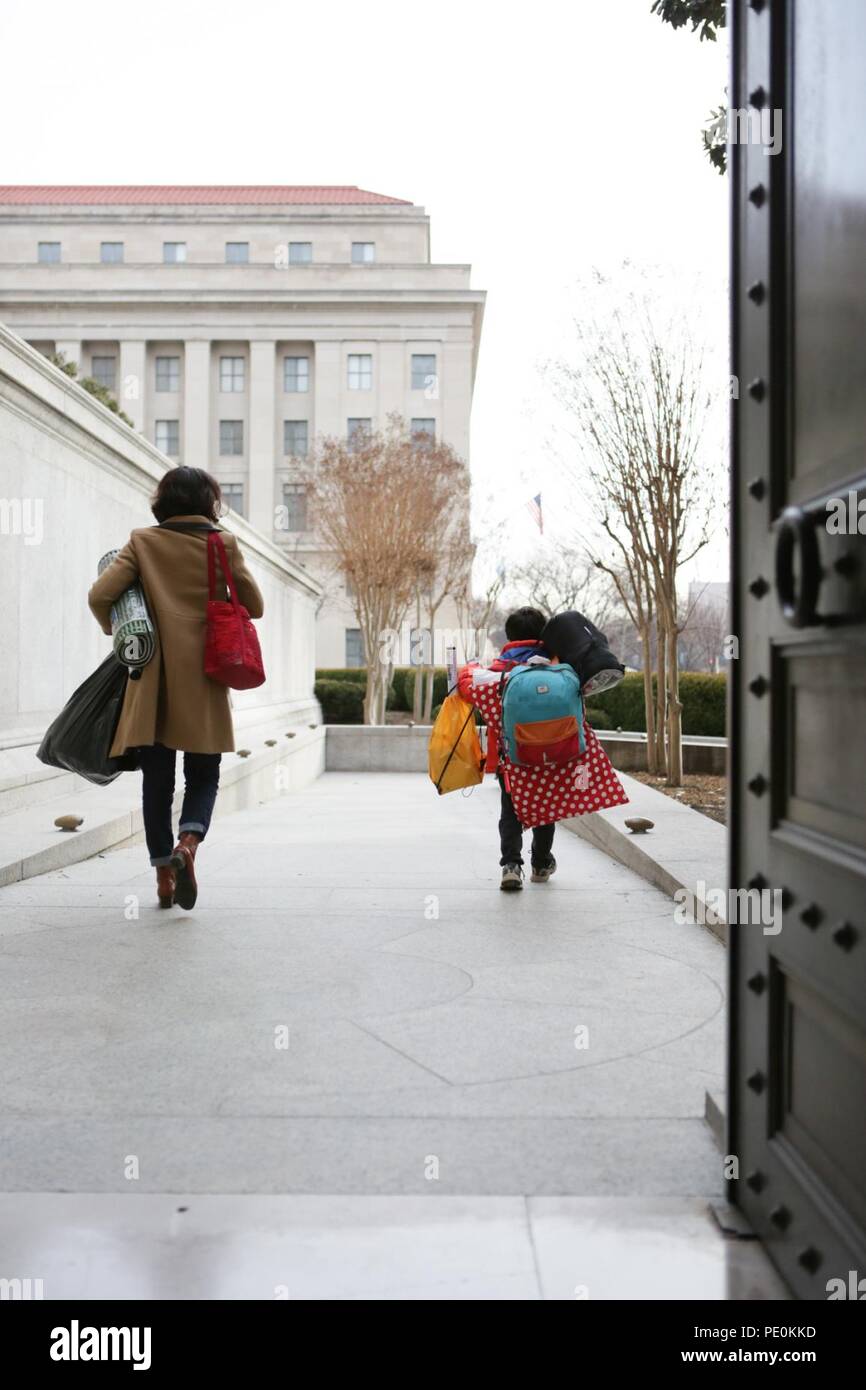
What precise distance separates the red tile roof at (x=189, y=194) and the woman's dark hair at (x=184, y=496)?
62369 millimetres

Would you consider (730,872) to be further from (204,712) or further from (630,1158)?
(204,712)

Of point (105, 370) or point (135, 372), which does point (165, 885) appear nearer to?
point (135, 372)

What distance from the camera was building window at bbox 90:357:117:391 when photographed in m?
58.7

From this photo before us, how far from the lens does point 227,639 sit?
5.36m

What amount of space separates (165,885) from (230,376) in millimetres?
55745

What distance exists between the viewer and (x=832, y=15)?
1948 millimetres

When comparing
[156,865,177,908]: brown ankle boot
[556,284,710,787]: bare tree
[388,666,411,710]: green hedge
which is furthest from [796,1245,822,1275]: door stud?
[388,666,411,710]: green hedge

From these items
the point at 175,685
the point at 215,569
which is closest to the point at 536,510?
the point at 215,569

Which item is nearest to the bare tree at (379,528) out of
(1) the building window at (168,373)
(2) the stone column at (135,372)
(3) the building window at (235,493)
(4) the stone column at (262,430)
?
(4) the stone column at (262,430)

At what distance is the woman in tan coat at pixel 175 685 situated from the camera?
528cm

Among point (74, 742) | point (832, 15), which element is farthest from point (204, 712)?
point (832, 15)

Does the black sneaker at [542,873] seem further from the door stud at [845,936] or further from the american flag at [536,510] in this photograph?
the american flag at [536,510]

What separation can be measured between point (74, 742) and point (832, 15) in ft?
14.0

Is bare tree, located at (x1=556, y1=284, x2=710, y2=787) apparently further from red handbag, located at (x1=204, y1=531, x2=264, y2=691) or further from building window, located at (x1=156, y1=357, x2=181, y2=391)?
building window, located at (x1=156, y1=357, x2=181, y2=391)
